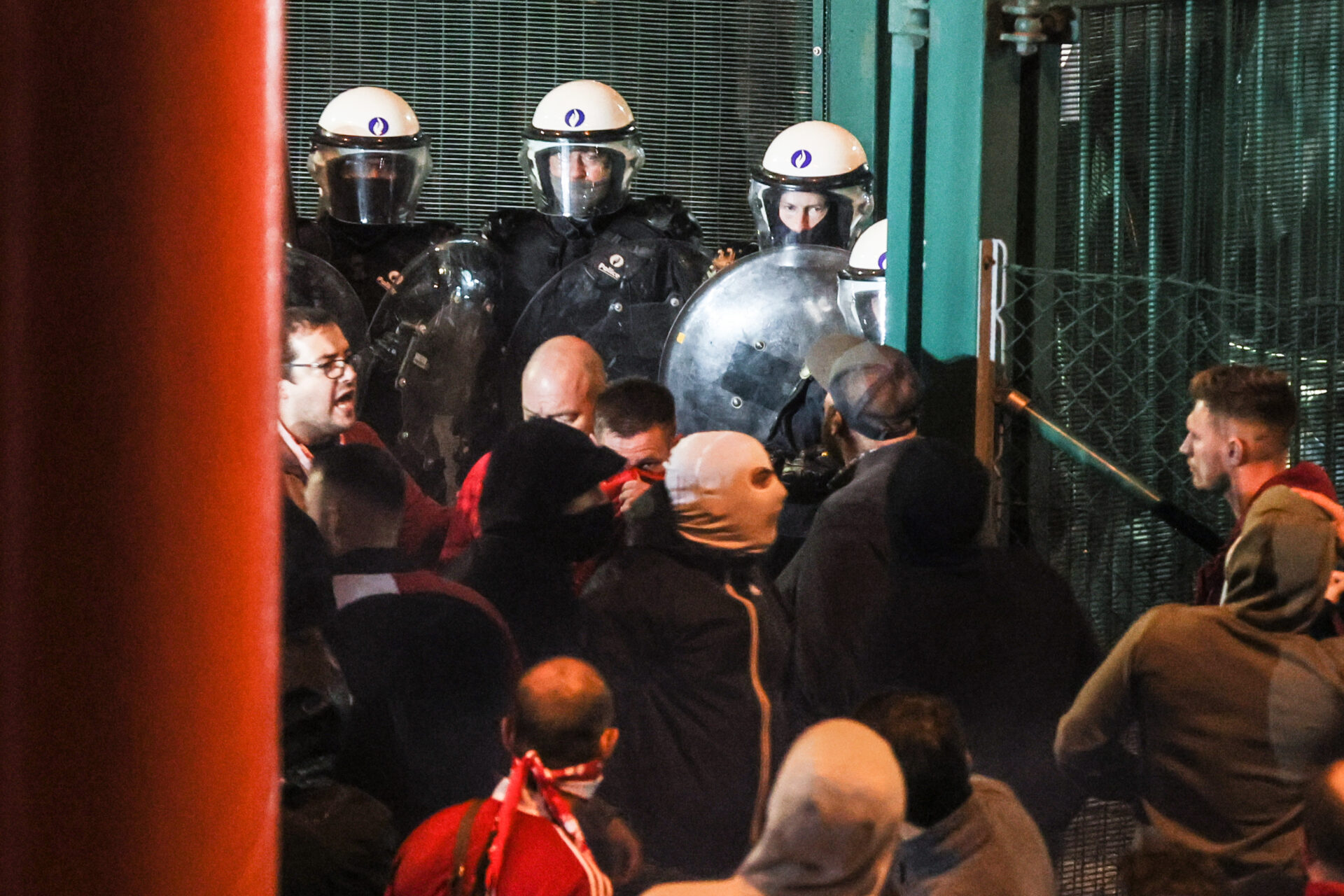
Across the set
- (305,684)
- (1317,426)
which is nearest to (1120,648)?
(305,684)

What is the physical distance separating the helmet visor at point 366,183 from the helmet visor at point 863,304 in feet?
6.27

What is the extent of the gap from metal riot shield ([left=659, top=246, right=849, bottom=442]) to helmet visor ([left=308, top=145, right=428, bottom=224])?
1.60 metres

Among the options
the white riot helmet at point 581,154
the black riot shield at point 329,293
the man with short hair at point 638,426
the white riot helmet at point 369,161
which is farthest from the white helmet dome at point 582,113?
the man with short hair at point 638,426

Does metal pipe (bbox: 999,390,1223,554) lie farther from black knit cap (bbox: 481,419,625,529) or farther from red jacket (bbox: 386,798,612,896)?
red jacket (bbox: 386,798,612,896)

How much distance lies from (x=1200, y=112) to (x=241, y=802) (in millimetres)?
3812

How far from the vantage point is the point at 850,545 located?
2945 millimetres

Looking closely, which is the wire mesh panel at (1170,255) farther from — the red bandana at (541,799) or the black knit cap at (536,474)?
the red bandana at (541,799)

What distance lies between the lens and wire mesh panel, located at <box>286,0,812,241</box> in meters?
7.47

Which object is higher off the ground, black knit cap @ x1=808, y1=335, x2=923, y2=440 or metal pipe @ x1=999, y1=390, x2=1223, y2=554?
black knit cap @ x1=808, y1=335, x2=923, y2=440

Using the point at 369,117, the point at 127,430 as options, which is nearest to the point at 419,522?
the point at 127,430

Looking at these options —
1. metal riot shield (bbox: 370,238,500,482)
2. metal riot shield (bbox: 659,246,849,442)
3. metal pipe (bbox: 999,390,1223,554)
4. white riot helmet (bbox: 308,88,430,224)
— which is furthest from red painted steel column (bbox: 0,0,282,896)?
white riot helmet (bbox: 308,88,430,224)

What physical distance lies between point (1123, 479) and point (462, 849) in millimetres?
1963

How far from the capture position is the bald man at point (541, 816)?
215 cm

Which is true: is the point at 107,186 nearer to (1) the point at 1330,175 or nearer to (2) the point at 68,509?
(2) the point at 68,509
